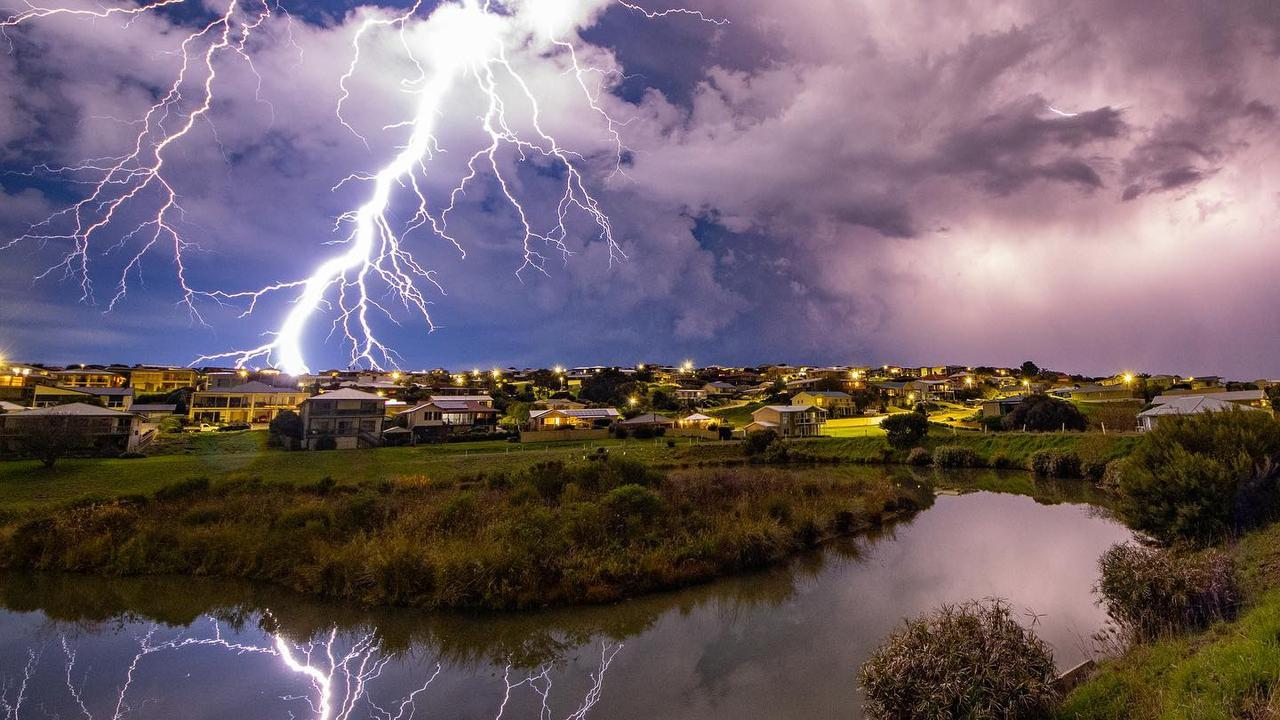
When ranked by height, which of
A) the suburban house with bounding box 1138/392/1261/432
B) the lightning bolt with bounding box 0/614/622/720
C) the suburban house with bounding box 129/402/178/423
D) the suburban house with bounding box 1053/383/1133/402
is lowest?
the lightning bolt with bounding box 0/614/622/720

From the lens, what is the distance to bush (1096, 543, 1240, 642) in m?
8.49

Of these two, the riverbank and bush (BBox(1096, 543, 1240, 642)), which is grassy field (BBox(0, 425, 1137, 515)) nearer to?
the riverbank

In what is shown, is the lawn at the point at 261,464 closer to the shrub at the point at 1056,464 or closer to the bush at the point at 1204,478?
the shrub at the point at 1056,464

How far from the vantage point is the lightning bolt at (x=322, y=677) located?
9219mm

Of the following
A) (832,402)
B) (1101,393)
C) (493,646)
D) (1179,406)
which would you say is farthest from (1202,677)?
(1101,393)

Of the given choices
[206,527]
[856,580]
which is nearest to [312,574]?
[206,527]

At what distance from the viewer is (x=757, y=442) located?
151 ft

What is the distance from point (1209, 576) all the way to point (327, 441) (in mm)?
48524

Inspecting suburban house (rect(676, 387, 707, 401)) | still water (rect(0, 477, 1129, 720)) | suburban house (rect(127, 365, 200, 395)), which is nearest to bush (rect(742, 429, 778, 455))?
still water (rect(0, 477, 1129, 720))

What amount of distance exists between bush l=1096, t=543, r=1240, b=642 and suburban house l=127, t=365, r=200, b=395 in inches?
3856

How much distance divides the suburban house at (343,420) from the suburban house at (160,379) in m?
48.3

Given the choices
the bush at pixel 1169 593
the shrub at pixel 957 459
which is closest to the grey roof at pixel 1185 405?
the shrub at pixel 957 459

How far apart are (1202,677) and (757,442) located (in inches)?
1591

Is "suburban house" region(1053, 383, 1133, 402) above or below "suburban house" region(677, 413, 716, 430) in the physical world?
above
